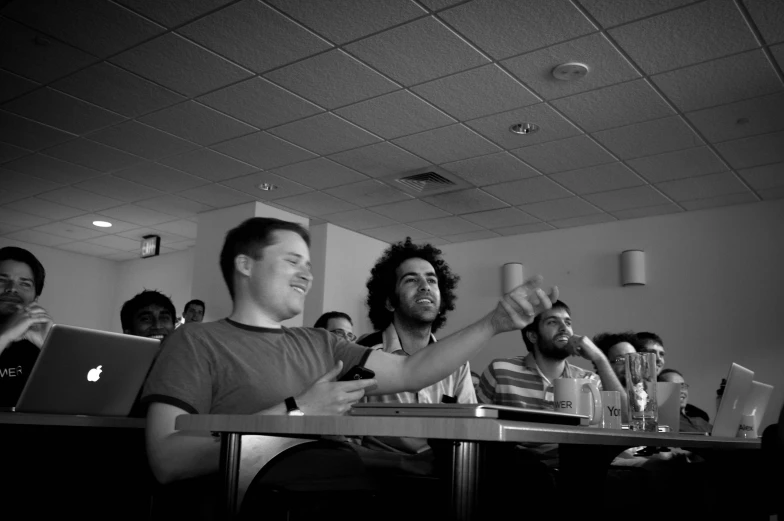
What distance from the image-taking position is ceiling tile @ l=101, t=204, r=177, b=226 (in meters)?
6.83

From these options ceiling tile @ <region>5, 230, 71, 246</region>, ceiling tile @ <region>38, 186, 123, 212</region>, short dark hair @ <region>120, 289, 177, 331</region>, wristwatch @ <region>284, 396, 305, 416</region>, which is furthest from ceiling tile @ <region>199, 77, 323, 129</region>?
ceiling tile @ <region>5, 230, 71, 246</region>

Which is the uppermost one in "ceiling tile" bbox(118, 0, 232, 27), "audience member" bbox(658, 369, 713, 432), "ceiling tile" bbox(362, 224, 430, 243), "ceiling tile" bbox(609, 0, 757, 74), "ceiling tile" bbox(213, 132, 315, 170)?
"ceiling tile" bbox(609, 0, 757, 74)

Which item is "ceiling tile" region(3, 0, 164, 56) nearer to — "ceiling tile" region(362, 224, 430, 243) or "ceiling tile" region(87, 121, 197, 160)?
"ceiling tile" region(87, 121, 197, 160)

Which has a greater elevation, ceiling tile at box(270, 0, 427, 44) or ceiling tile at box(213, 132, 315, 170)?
ceiling tile at box(270, 0, 427, 44)

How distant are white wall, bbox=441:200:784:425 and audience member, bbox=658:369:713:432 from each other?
1.67 metres

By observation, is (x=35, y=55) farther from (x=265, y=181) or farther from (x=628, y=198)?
(x=628, y=198)

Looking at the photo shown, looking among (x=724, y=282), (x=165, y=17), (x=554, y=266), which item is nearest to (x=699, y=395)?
(x=724, y=282)

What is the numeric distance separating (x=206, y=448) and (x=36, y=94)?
3790 mm

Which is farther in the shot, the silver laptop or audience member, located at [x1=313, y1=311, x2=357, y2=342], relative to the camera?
audience member, located at [x1=313, y1=311, x2=357, y2=342]

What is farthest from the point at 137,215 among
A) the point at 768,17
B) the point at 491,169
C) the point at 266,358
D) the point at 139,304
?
the point at 266,358

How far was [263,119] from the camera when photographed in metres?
4.61

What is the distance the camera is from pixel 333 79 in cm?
404

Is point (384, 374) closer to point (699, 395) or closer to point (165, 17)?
point (165, 17)

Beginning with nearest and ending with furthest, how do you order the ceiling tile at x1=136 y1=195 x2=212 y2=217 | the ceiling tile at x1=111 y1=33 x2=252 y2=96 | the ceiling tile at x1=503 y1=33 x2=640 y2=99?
the ceiling tile at x1=503 y1=33 x2=640 y2=99
the ceiling tile at x1=111 y1=33 x2=252 y2=96
the ceiling tile at x1=136 y1=195 x2=212 y2=217
